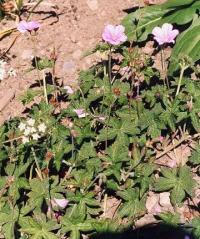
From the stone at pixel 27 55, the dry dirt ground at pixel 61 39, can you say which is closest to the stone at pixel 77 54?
the dry dirt ground at pixel 61 39

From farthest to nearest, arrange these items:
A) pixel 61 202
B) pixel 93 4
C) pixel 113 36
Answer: pixel 93 4 → pixel 113 36 → pixel 61 202

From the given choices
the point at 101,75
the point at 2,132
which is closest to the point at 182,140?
the point at 101,75

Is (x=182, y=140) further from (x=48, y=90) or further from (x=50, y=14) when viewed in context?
(x=50, y=14)

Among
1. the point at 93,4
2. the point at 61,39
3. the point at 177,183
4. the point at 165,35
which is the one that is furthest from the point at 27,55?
the point at 177,183

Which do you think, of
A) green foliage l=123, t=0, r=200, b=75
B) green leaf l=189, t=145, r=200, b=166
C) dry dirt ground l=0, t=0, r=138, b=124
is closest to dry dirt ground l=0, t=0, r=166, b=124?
dry dirt ground l=0, t=0, r=138, b=124

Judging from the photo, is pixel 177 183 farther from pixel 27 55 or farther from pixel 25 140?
pixel 27 55
